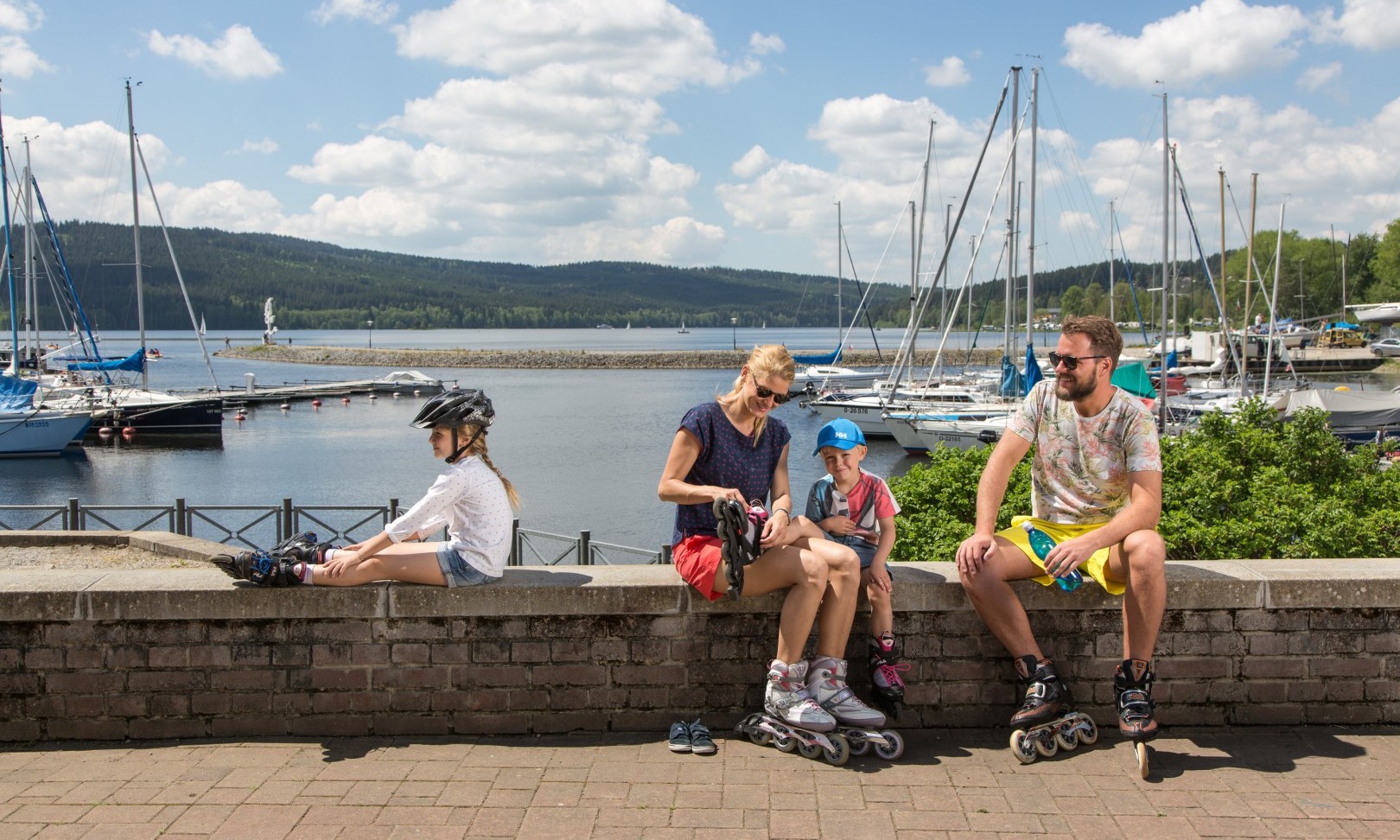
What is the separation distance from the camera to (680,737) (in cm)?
522

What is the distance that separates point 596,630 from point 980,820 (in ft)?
6.31

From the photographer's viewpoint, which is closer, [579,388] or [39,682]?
[39,682]

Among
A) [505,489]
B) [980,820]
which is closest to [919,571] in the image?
[980,820]

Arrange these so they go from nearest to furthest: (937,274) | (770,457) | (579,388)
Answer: (770,457) → (937,274) → (579,388)

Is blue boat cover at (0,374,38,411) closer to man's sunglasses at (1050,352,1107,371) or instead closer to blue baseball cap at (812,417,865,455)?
blue baseball cap at (812,417,865,455)

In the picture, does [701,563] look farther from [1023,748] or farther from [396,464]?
[396,464]

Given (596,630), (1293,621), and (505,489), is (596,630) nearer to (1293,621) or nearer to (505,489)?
(505,489)

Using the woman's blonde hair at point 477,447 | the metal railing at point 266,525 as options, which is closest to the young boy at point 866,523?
the woman's blonde hair at point 477,447

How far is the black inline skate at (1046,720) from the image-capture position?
16.5 ft

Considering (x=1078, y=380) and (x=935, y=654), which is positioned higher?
(x=1078, y=380)

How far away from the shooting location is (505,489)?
5672 millimetres

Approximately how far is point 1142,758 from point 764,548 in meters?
1.81

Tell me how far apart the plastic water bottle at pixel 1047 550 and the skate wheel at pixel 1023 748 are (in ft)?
2.26

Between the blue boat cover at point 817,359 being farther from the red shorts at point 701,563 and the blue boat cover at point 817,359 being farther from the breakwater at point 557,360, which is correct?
the red shorts at point 701,563
